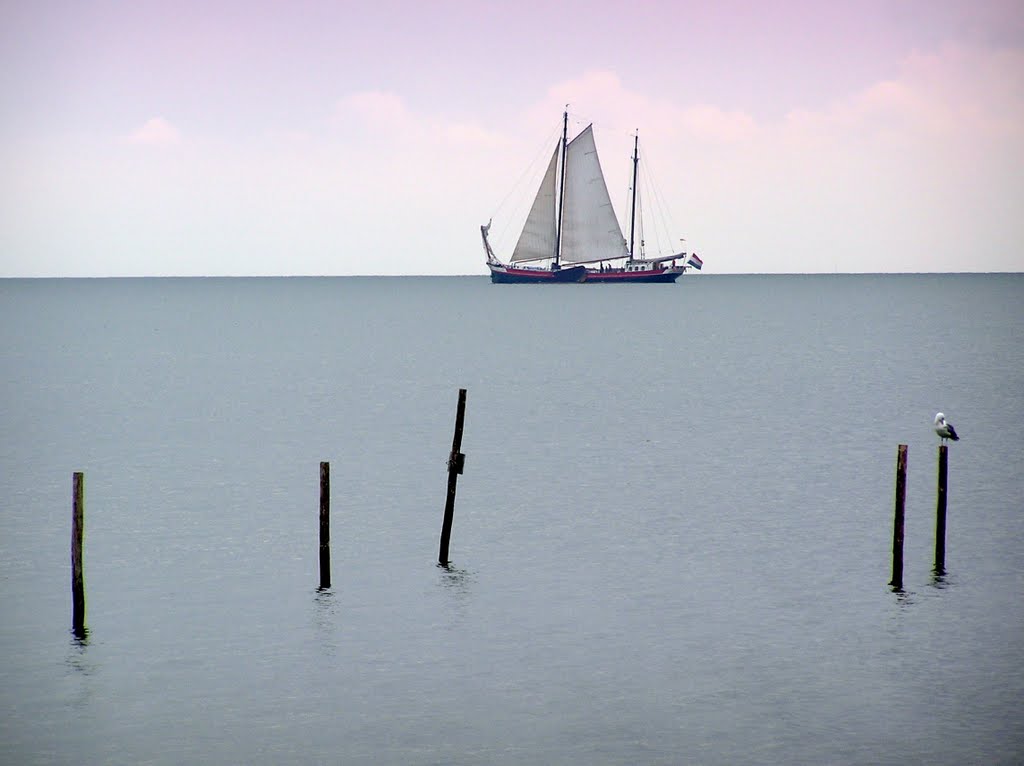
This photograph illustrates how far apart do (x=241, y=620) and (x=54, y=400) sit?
44.3 meters

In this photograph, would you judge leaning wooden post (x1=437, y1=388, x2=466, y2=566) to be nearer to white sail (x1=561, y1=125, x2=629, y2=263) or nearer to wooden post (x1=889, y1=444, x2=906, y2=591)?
wooden post (x1=889, y1=444, x2=906, y2=591)

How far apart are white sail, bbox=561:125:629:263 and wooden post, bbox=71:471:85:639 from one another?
507 ft

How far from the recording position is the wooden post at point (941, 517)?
24609 mm

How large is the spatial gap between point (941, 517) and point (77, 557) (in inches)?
669

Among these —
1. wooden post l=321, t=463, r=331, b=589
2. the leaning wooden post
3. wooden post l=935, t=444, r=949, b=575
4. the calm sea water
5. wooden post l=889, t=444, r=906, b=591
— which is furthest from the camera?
the leaning wooden post

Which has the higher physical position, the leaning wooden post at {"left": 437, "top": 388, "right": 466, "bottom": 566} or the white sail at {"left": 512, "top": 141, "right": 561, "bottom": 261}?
the white sail at {"left": 512, "top": 141, "right": 561, "bottom": 261}

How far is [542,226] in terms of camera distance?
591 feet

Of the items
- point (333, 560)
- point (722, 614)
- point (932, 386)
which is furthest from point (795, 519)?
point (932, 386)

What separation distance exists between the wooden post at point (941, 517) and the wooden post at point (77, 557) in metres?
16.3

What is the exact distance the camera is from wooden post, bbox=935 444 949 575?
24.6 meters

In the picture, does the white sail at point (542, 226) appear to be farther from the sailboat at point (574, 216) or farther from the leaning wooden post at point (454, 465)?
the leaning wooden post at point (454, 465)

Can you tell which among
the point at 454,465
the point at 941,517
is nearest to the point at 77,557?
the point at 454,465

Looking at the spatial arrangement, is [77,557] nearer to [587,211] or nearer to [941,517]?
[941,517]

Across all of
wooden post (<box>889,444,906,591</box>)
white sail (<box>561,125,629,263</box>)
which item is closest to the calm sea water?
wooden post (<box>889,444,906,591</box>)
